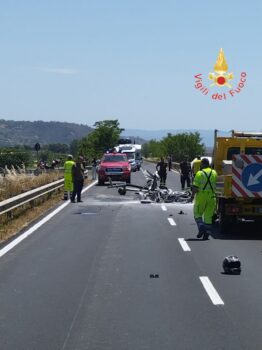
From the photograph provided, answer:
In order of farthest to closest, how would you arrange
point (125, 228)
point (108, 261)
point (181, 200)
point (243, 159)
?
1. point (181, 200)
2. point (125, 228)
3. point (243, 159)
4. point (108, 261)

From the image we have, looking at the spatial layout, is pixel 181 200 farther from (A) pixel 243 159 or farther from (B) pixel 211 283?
(B) pixel 211 283

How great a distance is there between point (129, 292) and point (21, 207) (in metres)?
12.4

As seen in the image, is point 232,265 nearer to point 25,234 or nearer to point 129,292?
point 129,292

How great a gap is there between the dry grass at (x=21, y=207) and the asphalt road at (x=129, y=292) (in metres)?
0.84

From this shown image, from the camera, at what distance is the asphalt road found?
22.0 ft

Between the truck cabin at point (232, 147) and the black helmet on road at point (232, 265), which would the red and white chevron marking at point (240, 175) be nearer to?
the truck cabin at point (232, 147)

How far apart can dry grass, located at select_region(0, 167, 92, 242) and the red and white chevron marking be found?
5.01m

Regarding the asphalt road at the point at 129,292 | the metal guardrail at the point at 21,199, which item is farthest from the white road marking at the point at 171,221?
the metal guardrail at the point at 21,199

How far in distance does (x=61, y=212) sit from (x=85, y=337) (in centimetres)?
1462

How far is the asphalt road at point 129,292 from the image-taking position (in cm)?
670

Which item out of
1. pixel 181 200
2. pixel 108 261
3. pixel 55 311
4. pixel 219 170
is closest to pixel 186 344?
pixel 55 311

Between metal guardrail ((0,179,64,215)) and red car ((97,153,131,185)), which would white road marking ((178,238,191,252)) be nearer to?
metal guardrail ((0,179,64,215))

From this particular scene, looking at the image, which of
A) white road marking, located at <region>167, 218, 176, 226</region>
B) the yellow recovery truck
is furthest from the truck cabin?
white road marking, located at <region>167, 218, 176, 226</region>

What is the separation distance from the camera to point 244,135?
1850 cm
